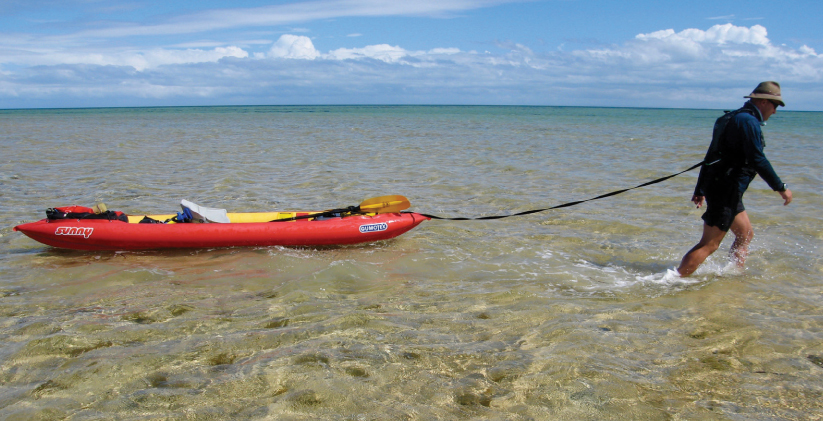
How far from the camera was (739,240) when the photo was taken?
5469 millimetres

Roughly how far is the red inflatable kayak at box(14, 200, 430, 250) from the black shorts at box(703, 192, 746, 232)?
11.5 ft

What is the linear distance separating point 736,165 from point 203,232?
5732 mm

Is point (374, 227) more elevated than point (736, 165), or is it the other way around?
point (736, 165)

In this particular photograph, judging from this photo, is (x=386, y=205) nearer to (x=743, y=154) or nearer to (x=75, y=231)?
(x=75, y=231)

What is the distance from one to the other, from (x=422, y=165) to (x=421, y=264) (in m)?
8.55

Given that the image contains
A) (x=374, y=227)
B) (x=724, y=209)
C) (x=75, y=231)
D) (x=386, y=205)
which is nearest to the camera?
(x=724, y=209)

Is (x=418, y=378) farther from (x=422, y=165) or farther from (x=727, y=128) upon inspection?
(x=422, y=165)

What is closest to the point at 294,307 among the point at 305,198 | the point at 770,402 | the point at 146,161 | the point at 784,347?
the point at 770,402

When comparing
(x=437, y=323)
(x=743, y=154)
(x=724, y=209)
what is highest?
(x=743, y=154)

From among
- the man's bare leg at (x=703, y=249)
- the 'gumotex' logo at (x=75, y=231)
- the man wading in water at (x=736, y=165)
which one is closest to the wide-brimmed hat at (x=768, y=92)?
the man wading in water at (x=736, y=165)

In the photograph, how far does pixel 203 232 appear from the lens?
21.5 feet

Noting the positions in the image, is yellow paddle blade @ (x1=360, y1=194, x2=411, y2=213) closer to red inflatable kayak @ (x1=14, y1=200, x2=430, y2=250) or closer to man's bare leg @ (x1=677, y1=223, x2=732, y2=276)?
red inflatable kayak @ (x1=14, y1=200, x2=430, y2=250)

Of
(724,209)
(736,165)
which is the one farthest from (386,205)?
(736,165)

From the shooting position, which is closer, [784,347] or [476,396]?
[476,396]
